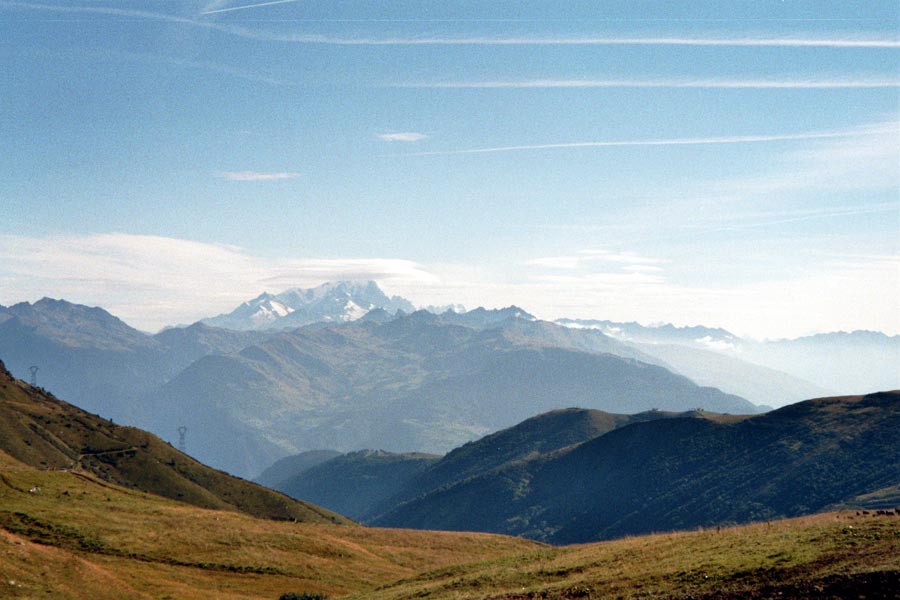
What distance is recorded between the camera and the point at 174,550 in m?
71.8

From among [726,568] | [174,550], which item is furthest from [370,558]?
[726,568]

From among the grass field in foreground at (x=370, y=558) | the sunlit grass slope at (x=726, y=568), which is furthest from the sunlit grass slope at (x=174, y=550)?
the sunlit grass slope at (x=726, y=568)

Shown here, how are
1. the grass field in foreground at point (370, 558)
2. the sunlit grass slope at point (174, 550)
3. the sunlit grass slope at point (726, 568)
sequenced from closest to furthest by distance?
the sunlit grass slope at point (726, 568), the grass field in foreground at point (370, 558), the sunlit grass slope at point (174, 550)

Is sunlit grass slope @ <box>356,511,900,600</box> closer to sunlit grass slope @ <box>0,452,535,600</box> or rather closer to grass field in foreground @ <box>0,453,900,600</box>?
grass field in foreground @ <box>0,453,900,600</box>

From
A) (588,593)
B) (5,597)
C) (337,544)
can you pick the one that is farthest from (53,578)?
(588,593)

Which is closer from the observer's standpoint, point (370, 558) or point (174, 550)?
point (174, 550)

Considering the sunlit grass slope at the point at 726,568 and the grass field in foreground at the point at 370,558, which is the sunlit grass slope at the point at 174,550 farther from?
the sunlit grass slope at the point at 726,568

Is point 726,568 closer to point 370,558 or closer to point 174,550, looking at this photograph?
point 370,558

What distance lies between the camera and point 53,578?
5528 cm

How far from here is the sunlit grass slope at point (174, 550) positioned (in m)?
57.8

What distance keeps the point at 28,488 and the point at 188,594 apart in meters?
39.8

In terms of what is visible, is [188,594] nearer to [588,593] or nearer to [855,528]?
[588,593]

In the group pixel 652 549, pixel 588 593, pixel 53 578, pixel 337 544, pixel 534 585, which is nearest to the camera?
pixel 588 593

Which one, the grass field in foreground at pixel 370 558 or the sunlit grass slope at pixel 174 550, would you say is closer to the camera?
the grass field in foreground at pixel 370 558
